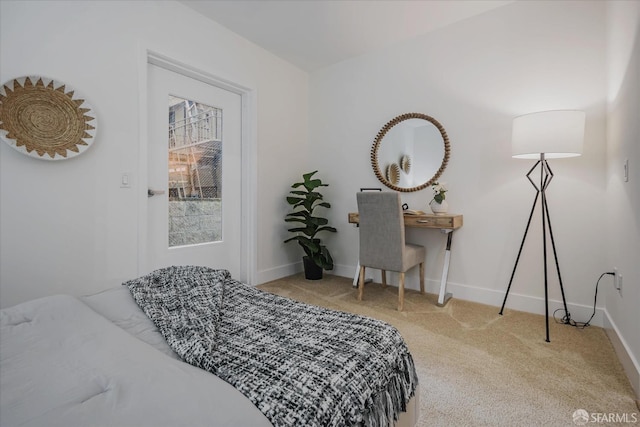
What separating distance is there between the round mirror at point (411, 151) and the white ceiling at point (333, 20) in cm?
81

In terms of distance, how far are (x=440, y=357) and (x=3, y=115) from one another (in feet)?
9.22

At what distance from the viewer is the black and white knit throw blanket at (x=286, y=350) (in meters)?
0.72

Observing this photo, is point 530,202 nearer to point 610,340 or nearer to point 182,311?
point 610,340

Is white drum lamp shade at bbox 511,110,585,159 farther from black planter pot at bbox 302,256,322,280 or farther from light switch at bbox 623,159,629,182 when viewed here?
black planter pot at bbox 302,256,322,280

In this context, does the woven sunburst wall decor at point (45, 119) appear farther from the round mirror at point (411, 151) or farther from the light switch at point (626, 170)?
the light switch at point (626, 170)

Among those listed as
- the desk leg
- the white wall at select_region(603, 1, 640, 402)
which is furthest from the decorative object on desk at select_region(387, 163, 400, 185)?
the white wall at select_region(603, 1, 640, 402)

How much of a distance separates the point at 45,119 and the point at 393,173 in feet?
9.18

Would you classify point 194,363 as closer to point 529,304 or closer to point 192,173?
point 192,173

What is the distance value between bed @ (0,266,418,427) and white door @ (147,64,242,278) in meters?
1.56

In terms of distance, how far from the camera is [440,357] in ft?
6.18

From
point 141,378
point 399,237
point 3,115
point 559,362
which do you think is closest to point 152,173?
point 3,115

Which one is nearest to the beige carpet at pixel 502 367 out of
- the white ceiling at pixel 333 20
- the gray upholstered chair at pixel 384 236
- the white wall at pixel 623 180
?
the white wall at pixel 623 180

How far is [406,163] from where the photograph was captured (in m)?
3.29

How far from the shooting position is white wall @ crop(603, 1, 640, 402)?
1598mm
